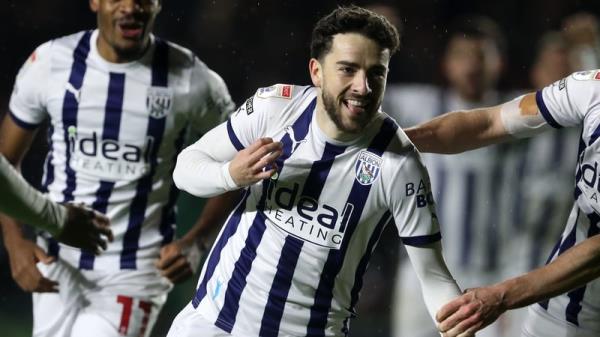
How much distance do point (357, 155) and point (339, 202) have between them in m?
0.15

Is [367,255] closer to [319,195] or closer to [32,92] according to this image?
[319,195]

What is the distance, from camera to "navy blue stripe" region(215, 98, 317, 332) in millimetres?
3480

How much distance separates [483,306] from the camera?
3.33m

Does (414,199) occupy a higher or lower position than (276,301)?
higher

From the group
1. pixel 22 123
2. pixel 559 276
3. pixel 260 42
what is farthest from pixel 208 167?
pixel 260 42

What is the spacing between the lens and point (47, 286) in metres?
4.46

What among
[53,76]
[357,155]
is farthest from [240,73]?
[357,155]

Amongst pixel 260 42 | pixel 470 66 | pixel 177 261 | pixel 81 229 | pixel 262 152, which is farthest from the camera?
pixel 260 42

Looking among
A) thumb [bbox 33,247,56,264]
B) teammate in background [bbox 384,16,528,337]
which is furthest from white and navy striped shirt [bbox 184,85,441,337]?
teammate in background [bbox 384,16,528,337]

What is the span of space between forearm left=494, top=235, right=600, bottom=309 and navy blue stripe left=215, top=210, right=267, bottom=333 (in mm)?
728

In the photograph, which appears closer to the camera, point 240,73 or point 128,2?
point 128,2

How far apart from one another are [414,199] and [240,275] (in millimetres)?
588

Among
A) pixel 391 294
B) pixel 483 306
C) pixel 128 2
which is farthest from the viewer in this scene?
pixel 391 294

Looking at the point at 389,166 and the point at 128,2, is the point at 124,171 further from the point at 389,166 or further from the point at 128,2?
the point at 389,166
